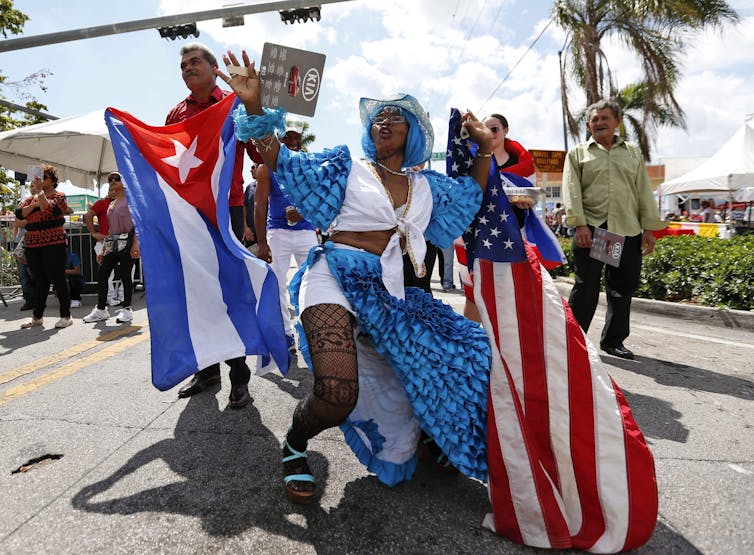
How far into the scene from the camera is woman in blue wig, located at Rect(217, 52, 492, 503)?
212cm

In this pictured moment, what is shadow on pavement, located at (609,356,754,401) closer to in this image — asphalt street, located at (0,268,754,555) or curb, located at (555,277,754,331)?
asphalt street, located at (0,268,754,555)

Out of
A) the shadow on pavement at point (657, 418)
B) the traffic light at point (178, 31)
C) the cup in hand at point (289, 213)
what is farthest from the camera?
the traffic light at point (178, 31)

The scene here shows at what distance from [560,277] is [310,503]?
27.0ft

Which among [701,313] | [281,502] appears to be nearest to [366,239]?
[281,502]

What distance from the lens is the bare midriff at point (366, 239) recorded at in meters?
2.36

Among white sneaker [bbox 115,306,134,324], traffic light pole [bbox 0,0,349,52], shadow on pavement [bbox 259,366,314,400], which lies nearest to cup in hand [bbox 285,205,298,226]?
shadow on pavement [bbox 259,366,314,400]

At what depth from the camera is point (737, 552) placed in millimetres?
1836

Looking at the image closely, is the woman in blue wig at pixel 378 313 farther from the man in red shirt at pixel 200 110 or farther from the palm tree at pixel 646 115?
the palm tree at pixel 646 115

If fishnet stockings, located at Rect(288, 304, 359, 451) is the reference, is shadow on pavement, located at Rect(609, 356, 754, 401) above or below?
below

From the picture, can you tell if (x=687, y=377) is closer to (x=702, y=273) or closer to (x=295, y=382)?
(x=295, y=382)

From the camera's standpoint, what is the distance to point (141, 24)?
9883 mm

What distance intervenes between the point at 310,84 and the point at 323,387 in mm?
1342

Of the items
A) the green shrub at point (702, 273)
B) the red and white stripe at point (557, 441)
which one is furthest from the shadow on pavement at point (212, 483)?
the green shrub at point (702, 273)

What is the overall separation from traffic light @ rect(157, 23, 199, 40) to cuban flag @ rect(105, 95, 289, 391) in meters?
9.12
